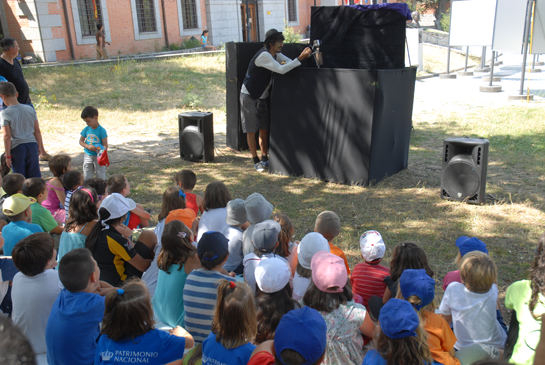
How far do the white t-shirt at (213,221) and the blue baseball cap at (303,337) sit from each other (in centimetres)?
177

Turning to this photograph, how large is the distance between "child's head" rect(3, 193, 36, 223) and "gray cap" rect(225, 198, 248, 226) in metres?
1.46

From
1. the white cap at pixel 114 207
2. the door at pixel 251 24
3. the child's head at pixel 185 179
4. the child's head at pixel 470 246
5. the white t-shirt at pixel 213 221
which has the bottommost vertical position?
the white t-shirt at pixel 213 221

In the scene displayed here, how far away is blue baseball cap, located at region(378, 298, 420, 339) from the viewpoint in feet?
5.61

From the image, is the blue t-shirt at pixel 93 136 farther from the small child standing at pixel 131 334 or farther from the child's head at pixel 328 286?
the child's head at pixel 328 286

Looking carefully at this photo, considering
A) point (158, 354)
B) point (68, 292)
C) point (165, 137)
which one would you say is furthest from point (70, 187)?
point (165, 137)

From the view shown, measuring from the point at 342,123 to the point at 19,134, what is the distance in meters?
3.72

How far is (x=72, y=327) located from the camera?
215cm

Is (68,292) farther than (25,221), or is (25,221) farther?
(25,221)

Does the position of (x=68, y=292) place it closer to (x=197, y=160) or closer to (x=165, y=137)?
(x=197, y=160)

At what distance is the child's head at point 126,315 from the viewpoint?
1906 mm

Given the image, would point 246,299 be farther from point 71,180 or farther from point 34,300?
point 71,180

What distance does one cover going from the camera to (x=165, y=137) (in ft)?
28.3

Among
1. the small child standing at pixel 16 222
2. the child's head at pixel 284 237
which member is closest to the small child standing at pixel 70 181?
the small child standing at pixel 16 222

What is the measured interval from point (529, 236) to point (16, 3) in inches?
747
